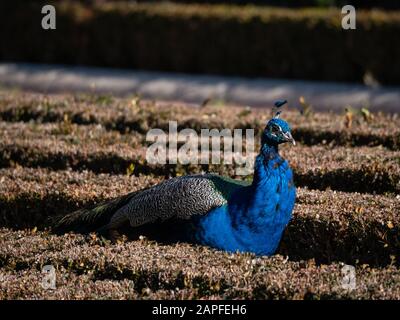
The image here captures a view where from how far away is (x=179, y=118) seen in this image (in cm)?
824

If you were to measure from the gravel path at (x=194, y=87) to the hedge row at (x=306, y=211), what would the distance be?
5.22 m

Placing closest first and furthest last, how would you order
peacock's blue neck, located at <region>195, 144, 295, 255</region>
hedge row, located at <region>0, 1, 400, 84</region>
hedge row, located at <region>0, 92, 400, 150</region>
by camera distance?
peacock's blue neck, located at <region>195, 144, 295, 255</region> → hedge row, located at <region>0, 92, 400, 150</region> → hedge row, located at <region>0, 1, 400, 84</region>

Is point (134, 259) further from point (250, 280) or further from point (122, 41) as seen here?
point (122, 41)

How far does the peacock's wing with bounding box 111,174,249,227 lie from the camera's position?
5.19 meters

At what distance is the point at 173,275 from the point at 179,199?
653 millimetres

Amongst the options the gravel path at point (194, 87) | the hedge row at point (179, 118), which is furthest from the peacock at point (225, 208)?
the gravel path at point (194, 87)

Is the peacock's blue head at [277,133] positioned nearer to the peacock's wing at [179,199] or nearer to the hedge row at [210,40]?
the peacock's wing at [179,199]

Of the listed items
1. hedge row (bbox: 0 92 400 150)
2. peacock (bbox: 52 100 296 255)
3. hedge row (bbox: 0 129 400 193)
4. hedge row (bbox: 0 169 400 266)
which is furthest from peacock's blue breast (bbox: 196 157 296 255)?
hedge row (bbox: 0 92 400 150)

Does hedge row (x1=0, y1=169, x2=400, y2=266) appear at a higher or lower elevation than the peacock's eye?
lower

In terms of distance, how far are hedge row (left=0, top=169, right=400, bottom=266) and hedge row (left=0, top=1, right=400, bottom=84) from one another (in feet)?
23.2

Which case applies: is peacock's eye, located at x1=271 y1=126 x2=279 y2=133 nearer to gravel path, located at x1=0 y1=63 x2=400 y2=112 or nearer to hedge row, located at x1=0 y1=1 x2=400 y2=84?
gravel path, located at x1=0 y1=63 x2=400 y2=112

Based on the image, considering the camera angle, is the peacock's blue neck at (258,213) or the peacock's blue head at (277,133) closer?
the peacock's blue neck at (258,213)

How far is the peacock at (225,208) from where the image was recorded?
5059mm
